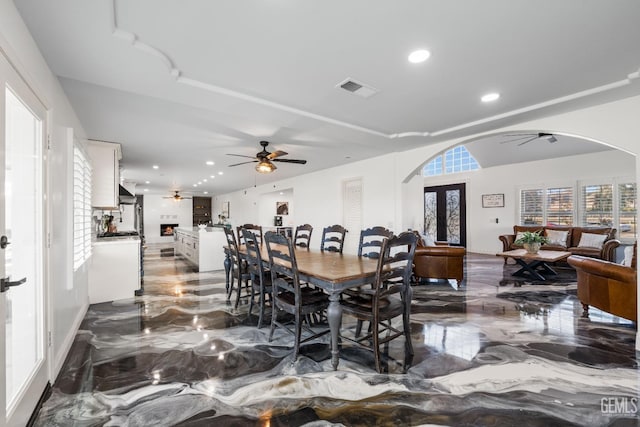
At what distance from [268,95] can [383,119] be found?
59.1 inches

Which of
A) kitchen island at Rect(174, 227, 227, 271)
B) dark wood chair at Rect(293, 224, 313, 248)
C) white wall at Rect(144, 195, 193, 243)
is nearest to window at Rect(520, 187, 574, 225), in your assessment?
dark wood chair at Rect(293, 224, 313, 248)

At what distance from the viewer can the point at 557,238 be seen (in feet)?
21.7

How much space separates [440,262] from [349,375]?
327 cm

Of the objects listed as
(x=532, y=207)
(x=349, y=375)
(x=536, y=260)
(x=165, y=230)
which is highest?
(x=532, y=207)

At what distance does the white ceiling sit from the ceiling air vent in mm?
75

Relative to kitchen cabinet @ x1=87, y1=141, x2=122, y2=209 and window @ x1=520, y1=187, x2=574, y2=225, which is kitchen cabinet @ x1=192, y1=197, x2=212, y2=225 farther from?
window @ x1=520, y1=187, x2=574, y2=225

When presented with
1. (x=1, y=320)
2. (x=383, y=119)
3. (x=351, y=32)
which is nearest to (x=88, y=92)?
(x=1, y=320)

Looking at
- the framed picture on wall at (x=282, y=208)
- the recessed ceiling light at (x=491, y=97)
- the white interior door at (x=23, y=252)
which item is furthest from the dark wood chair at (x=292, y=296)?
the framed picture on wall at (x=282, y=208)

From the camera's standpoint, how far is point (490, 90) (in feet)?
8.93

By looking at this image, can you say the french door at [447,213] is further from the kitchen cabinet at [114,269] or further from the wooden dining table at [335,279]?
the kitchen cabinet at [114,269]

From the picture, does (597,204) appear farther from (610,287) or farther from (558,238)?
(610,287)

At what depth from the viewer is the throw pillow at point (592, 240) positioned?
599cm

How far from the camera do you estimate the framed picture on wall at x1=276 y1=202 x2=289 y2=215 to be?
11.6 meters

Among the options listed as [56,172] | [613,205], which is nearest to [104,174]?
[56,172]
